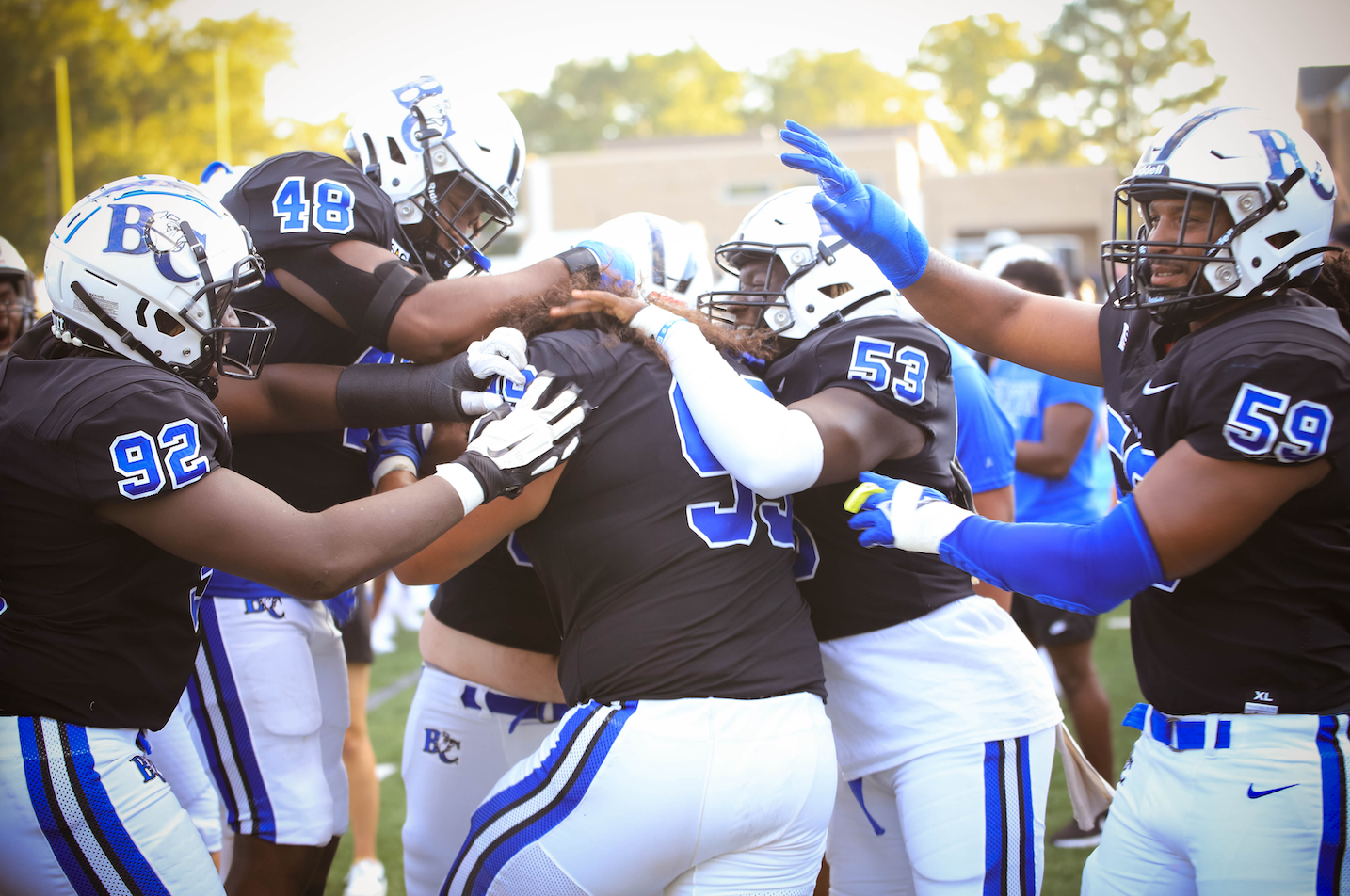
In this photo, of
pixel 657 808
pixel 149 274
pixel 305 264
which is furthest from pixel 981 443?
pixel 149 274

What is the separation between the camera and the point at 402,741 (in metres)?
5.75

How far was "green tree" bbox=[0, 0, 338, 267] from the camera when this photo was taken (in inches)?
871

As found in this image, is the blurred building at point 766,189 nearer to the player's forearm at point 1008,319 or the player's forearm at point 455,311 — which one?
the player's forearm at point 1008,319

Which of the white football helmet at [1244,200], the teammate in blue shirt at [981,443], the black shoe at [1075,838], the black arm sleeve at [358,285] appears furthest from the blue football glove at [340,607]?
the black shoe at [1075,838]

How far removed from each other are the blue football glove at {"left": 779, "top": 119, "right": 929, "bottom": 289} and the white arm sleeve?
0.62m

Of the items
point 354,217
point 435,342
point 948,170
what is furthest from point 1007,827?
point 948,170

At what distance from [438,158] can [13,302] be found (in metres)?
2.42

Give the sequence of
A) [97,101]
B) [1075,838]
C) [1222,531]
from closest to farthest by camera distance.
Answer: [1222,531] → [1075,838] → [97,101]

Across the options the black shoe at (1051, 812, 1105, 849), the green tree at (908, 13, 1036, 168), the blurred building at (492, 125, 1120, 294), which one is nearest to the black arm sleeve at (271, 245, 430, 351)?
the black shoe at (1051, 812, 1105, 849)

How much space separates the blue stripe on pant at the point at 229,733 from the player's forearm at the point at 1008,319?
218 centimetres

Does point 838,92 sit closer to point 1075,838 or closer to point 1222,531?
point 1075,838

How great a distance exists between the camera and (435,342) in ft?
8.97

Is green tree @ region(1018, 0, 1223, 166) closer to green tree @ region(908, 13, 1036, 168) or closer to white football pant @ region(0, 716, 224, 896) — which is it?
green tree @ region(908, 13, 1036, 168)

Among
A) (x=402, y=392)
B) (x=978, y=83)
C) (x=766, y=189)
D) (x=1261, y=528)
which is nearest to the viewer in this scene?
(x=1261, y=528)
